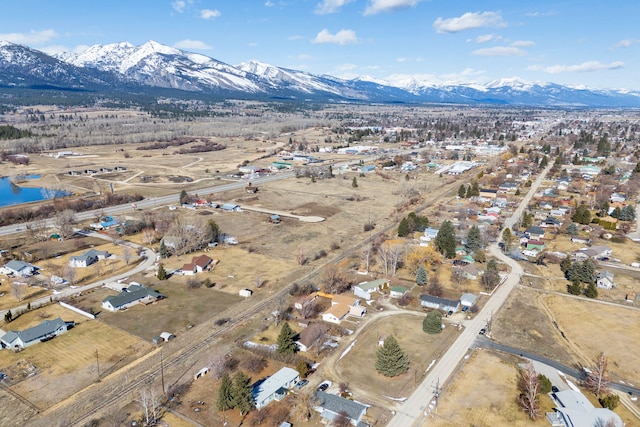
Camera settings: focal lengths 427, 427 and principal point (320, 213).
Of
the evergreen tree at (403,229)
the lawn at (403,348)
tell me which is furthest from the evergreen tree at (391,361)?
the evergreen tree at (403,229)

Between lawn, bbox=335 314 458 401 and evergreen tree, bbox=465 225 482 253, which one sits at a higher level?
evergreen tree, bbox=465 225 482 253

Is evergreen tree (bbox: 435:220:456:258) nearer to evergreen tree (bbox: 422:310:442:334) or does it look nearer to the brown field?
evergreen tree (bbox: 422:310:442:334)

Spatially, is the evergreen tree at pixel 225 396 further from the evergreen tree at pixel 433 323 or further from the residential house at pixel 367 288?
the residential house at pixel 367 288

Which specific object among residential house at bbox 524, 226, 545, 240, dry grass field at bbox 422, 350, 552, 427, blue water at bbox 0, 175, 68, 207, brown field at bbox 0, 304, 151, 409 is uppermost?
residential house at bbox 524, 226, 545, 240

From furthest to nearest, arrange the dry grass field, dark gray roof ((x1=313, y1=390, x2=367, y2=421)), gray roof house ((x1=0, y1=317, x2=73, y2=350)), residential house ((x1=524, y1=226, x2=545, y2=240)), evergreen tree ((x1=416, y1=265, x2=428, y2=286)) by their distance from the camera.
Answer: residential house ((x1=524, y1=226, x2=545, y2=240)) < evergreen tree ((x1=416, y1=265, x2=428, y2=286)) < gray roof house ((x1=0, y1=317, x2=73, y2=350)) < the dry grass field < dark gray roof ((x1=313, y1=390, x2=367, y2=421))

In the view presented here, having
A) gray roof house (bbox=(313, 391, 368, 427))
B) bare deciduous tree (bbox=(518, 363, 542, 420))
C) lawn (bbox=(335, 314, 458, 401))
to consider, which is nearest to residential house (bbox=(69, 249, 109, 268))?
lawn (bbox=(335, 314, 458, 401))

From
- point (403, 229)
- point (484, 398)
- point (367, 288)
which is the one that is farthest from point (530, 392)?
point (403, 229)
